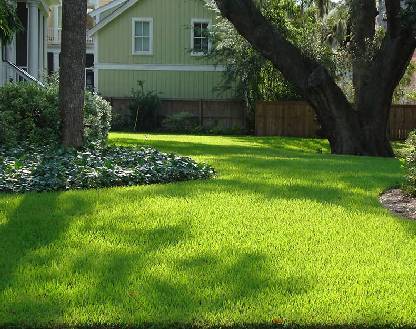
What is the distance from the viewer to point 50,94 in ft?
52.9

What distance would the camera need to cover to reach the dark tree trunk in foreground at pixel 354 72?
65.6 ft

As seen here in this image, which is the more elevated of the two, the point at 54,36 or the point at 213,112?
the point at 54,36

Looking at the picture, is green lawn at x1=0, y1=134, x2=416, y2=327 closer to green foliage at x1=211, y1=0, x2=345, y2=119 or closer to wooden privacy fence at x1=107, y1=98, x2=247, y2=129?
green foliage at x1=211, y1=0, x2=345, y2=119

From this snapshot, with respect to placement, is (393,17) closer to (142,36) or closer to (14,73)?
(14,73)

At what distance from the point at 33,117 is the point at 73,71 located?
8.40ft

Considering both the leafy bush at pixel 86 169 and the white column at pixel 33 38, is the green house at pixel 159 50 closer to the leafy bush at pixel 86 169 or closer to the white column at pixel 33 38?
the white column at pixel 33 38

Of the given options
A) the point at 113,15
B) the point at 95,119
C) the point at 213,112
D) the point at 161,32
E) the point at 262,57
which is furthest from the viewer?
the point at 161,32

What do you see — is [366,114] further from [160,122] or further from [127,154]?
[160,122]

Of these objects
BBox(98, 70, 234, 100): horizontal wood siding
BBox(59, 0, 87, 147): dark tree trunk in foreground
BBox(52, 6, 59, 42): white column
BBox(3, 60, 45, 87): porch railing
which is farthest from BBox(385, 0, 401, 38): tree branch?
BBox(52, 6, 59, 42): white column

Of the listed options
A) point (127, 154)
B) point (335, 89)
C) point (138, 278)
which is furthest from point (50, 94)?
point (138, 278)

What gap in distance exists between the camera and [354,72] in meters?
21.3

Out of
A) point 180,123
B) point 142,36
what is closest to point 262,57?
point 180,123

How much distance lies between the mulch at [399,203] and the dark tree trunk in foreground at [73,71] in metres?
6.18

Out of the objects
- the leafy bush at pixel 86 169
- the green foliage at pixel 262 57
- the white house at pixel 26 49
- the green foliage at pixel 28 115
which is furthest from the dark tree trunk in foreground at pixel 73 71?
the green foliage at pixel 262 57
